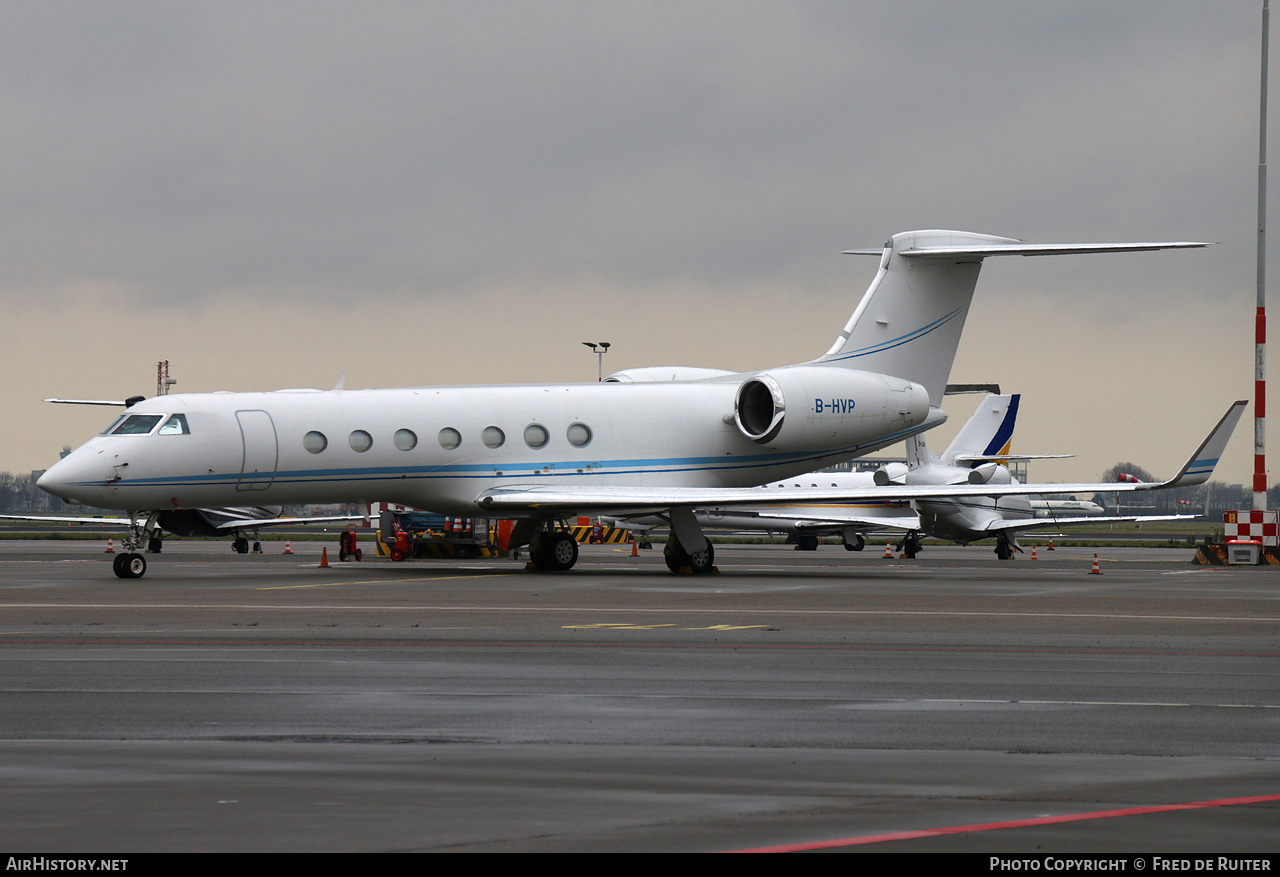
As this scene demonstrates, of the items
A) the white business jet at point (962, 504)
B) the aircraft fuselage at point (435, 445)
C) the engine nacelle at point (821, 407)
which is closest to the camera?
the aircraft fuselage at point (435, 445)

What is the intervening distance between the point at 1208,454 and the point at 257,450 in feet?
62.4

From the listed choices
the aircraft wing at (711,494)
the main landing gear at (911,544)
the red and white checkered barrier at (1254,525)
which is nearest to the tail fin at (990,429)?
the main landing gear at (911,544)

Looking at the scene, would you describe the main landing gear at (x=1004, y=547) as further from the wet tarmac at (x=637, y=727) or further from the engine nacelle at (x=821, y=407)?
the wet tarmac at (x=637, y=727)

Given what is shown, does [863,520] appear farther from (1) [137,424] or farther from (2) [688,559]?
(1) [137,424]

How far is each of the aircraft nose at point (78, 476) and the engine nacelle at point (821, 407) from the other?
12.9 meters

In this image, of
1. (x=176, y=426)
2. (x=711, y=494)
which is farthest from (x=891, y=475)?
(x=176, y=426)

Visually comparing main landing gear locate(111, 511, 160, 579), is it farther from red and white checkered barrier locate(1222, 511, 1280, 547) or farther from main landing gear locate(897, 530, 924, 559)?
red and white checkered barrier locate(1222, 511, 1280, 547)

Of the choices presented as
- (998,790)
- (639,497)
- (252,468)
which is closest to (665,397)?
(639,497)

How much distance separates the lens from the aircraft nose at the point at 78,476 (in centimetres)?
2508

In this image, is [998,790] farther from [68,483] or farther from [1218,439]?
[1218,439]

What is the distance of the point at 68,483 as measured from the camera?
2514 cm

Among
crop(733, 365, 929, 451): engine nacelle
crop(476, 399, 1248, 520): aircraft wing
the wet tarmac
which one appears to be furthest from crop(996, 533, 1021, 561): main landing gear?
the wet tarmac

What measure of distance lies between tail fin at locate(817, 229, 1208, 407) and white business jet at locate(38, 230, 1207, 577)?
1.3 inches

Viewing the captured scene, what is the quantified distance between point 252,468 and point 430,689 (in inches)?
653
